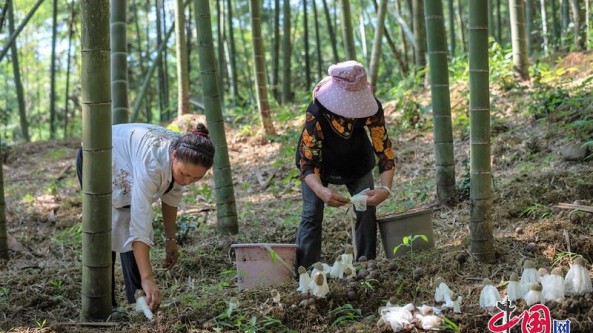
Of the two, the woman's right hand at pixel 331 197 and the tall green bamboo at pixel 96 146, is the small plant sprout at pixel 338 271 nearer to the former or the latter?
the woman's right hand at pixel 331 197

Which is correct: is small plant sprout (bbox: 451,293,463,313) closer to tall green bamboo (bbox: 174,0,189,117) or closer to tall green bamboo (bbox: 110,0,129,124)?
tall green bamboo (bbox: 110,0,129,124)

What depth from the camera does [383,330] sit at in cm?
263

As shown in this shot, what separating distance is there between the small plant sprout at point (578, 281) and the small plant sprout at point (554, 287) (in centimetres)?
10

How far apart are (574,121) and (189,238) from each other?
353 cm

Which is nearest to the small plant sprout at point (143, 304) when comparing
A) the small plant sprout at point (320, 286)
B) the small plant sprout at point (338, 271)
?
the small plant sprout at point (320, 286)

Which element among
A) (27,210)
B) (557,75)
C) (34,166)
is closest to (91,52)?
(27,210)

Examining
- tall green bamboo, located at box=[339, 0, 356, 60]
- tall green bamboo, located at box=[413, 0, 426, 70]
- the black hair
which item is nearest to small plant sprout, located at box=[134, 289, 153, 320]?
the black hair

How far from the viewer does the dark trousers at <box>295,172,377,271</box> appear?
3666 mm

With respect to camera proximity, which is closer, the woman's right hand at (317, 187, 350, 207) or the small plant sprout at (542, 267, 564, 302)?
the small plant sprout at (542, 267, 564, 302)

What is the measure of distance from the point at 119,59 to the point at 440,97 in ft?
7.93

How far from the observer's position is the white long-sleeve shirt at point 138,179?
294 centimetres

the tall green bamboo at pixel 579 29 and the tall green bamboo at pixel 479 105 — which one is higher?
the tall green bamboo at pixel 579 29

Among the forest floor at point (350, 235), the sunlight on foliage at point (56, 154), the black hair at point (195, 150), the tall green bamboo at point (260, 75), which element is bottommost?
the forest floor at point (350, 235)

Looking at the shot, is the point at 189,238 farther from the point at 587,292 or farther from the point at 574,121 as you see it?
the point at 574,121
